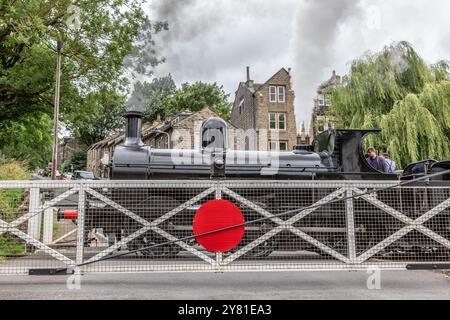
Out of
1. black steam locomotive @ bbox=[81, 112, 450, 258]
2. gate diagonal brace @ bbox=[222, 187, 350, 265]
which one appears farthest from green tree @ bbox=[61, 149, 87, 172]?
gate diagonal brace @ bbox=[222, 187, 350, 265]

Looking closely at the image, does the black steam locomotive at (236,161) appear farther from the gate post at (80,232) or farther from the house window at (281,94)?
the house window at (281,94)

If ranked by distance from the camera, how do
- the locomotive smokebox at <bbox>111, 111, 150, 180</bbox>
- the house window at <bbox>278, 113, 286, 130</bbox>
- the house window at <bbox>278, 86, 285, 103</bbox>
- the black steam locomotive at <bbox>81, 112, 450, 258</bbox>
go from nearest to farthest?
the black steam locomotive at <bbox>81, 112, 450, 258</bbox> → the locomotive smokebox at <bbox>111, 111, 150, 180</bbox> → the house window at <bbox>278, 113, 286, 130</bbox> → the house window at <bbox>278, 86, 285, 103</bbox>

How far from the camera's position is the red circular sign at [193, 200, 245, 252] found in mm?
5668

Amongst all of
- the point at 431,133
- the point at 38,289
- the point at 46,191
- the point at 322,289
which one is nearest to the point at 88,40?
the point at 46,191

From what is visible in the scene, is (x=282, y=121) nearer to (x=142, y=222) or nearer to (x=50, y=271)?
(x=142, y=222)

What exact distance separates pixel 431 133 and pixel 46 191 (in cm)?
1502

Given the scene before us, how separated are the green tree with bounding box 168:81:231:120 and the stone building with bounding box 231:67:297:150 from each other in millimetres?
15133

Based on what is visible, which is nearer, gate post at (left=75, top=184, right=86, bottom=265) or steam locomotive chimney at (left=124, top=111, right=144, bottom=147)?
gate post at (left=75, top=184, right=86, bottom=265)

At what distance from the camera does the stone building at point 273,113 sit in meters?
35.9

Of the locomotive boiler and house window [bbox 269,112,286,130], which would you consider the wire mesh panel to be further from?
house window [bbox 269,112,286,130]

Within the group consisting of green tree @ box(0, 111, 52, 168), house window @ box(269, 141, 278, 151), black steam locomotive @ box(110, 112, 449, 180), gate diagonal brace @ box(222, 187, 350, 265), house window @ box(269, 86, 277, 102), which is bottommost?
gate diagonal brace @ box(222, 187, 350, 265)

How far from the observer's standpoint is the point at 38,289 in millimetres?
5332

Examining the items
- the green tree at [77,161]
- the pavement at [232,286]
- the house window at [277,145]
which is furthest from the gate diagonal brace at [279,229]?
the green tree at [77,161]

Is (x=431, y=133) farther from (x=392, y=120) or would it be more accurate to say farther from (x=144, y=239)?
(x=144, y=239)
